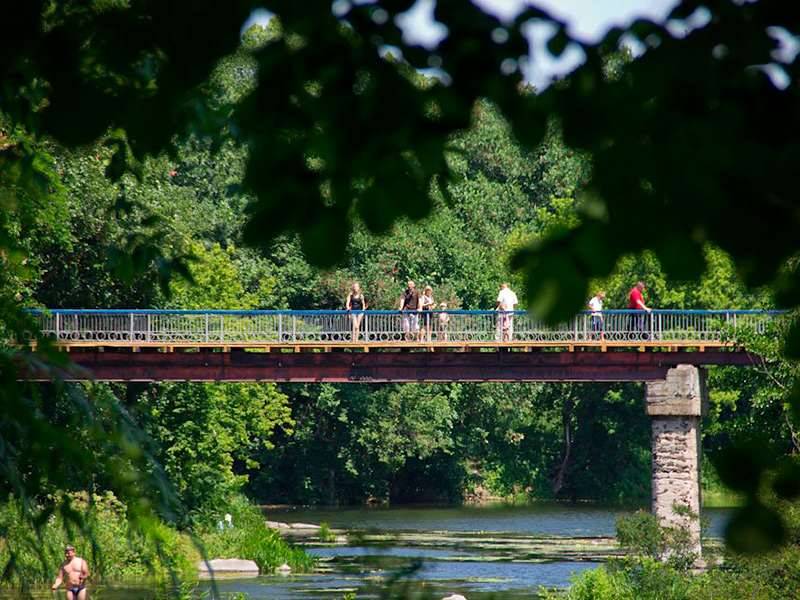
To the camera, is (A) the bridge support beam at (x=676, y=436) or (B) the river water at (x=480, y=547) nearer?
(B) the river water at (x=480, y=547)

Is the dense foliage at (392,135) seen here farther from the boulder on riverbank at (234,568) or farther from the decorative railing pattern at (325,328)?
the decorative railing pattern at (325,328)

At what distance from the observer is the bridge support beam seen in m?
30.6

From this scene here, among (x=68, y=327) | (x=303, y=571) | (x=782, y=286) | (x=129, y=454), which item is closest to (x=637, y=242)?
(x=782, y=286)

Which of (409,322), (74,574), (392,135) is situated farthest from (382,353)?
(392,135)

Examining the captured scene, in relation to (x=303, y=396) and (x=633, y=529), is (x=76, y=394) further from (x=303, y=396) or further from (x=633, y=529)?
(x=303, y=396)

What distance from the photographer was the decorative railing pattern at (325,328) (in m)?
31.8

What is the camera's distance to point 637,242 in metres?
2.22

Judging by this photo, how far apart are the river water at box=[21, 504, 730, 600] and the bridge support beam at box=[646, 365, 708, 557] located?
2185mm

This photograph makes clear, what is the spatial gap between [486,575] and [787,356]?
26353 millimetres

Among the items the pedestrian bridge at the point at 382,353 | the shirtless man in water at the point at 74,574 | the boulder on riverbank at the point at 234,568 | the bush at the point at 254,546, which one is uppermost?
the pedestrian bridge at the point at 382,353

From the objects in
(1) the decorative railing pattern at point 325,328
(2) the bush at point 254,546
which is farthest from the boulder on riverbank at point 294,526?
(1) the decorative railing pattern at point 325,328

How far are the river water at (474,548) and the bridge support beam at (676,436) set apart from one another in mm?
2185

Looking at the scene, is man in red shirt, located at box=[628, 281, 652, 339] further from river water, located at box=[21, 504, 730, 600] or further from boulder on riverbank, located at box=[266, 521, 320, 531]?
boulder on riverbank, located at box=[266, 521, 320, 531]

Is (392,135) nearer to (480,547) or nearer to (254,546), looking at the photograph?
(254,546)
